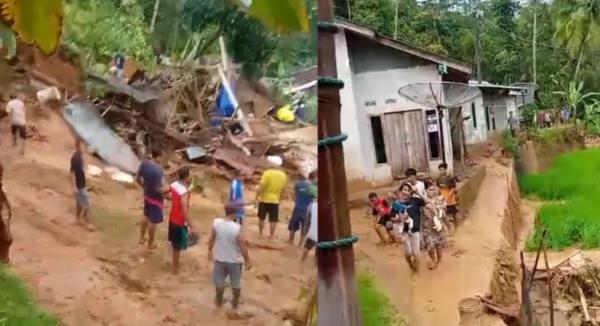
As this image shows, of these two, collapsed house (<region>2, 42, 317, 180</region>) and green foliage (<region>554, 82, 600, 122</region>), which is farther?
green foliage (<region>554, 82, 600, 122</region>)

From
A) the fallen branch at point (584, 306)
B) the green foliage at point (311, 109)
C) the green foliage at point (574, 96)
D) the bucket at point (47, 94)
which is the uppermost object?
the bucket at point (47, 94)

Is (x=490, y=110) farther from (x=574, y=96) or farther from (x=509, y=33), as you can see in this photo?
(x=574, y=96)

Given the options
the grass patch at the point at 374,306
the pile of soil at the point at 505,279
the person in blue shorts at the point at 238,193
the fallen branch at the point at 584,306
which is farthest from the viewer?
the fallen branch at the point at 584,306

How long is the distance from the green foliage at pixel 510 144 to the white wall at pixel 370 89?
3.96 feet

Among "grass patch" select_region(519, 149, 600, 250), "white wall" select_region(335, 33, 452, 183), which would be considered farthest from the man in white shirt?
"grass patch" select_region(519, 149, 600, 250)

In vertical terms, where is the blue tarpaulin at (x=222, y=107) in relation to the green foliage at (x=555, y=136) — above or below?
above

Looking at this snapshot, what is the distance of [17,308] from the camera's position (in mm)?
363

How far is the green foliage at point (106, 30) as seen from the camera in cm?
36

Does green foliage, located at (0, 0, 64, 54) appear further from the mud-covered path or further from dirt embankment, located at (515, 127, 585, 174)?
dirt embankment, located at (515, 127, 585, 174)

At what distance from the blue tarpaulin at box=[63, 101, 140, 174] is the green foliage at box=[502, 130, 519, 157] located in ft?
9.04

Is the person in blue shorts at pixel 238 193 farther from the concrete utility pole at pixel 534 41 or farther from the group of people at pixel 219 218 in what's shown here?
the concrete utility pole at pixel 534 41

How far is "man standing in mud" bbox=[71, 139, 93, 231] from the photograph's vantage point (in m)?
0.36

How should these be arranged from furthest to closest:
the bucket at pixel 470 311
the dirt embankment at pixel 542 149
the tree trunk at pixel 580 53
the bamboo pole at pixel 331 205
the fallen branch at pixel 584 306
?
1. the tree trunk at pixel 580 53
2. the dirt embankment at pixel 542 149
3. the fallen branch at pixel 584 306
4. the bucket at pixel 470 311
5. the bamboo pole at pixel 331 205

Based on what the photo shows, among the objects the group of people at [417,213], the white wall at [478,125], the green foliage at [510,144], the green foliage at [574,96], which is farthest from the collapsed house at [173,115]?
the green foliage at [574,96]
